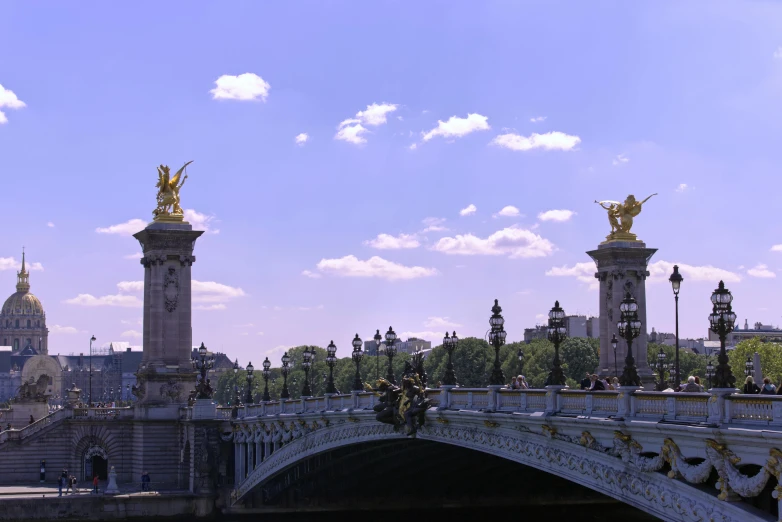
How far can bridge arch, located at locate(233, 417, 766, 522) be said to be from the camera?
23828 mm

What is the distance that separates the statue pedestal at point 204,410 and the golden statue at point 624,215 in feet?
78.6

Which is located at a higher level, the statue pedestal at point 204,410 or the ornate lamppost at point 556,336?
the ornate lamppost at point 556,336

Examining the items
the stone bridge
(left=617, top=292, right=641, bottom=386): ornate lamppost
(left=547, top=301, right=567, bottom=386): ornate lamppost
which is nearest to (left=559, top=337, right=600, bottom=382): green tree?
the stone bridge

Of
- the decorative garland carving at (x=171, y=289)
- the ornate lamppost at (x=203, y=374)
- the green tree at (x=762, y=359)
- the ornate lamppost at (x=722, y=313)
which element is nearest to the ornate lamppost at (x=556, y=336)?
the ornate lamppost at (x=722, y=313)

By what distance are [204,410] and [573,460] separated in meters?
41.5

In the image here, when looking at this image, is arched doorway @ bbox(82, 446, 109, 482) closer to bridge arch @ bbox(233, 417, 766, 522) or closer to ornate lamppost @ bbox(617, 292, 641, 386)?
bridge arch @ bbox(233, 417, 766, 522)

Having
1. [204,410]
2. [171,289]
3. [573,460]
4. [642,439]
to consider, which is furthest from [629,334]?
[171,289]

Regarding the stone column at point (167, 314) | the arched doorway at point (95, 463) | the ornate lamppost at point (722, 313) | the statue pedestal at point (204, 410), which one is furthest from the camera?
the arched doorway at point (95, 463)

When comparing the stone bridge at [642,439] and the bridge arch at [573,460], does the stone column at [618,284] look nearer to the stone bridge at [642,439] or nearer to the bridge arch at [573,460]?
the bridge arch at [573,460]

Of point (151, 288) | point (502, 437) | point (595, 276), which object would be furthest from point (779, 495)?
point (151, 288)

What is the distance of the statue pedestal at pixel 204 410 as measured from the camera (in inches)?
2689

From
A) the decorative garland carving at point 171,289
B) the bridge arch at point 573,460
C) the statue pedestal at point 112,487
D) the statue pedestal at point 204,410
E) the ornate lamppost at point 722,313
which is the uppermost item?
the decorative garland carving at point 171,289

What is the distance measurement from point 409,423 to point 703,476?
17.5m

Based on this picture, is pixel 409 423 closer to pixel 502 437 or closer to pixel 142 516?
pixel 502 437
